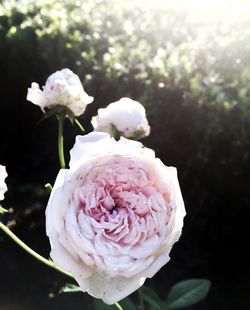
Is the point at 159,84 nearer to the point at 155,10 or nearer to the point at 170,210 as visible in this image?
the point at 155,10

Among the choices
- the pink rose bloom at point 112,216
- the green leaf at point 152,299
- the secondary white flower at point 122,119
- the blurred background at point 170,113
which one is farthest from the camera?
the blurred background at point 170,113

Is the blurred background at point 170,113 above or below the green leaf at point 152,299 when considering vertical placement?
above

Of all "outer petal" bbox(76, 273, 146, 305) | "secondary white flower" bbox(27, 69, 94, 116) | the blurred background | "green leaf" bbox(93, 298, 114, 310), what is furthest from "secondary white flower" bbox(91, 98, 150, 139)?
the blurred background

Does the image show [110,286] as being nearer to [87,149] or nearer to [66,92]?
[87,149]

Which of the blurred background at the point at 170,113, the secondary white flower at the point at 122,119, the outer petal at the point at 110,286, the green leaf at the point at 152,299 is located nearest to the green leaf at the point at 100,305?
the green leaf at the point at 152,299

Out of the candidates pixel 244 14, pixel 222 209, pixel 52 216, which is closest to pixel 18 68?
pixel 244 14

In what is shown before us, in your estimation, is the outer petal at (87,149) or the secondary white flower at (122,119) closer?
the outer petal at (87,149)

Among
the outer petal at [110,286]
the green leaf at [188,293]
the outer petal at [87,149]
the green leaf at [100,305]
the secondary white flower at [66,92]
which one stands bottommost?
the green leaf at [188,293]

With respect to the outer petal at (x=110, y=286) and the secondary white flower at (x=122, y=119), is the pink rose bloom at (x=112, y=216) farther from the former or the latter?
the secondary white flower at (x=122, y=119)
